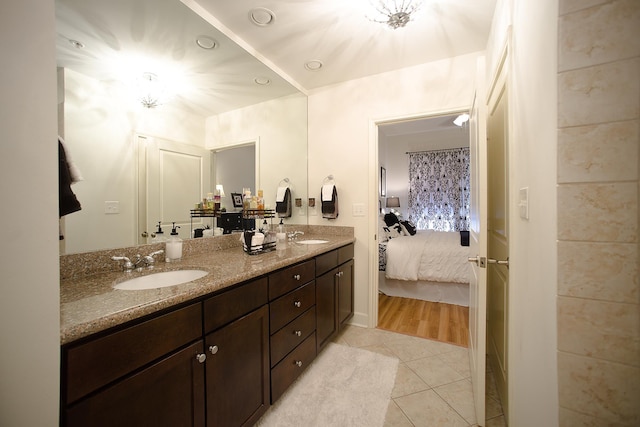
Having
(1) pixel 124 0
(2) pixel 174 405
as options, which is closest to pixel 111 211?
(2) pixel 174 405

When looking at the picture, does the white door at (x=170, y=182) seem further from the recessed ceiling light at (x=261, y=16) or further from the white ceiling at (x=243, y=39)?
the recessed ceiling light at (x=261, y=16)

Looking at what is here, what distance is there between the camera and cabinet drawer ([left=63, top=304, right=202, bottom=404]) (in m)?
0.64

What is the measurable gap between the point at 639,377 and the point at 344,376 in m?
1.48

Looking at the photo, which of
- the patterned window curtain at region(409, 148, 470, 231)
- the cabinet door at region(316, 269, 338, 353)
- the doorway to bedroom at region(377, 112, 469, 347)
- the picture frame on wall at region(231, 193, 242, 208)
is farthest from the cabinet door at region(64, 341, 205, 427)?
the patterned window curtain at region(409, 148, 470, 231)

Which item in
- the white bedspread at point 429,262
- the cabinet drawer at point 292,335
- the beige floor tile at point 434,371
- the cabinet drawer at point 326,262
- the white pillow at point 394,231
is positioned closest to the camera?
the cabinet drawer at point 292,335

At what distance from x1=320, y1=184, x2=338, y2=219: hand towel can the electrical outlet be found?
162cm

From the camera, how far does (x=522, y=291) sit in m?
0.98

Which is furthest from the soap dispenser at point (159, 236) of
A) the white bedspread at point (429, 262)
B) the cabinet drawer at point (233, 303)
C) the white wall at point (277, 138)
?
the white bedspread at point (429, 262)

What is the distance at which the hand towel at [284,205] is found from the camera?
253cm

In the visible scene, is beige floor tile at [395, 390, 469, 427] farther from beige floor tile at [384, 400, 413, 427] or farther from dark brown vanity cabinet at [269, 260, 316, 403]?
dark brown vanity cabinet at [269, 260, 316, 403]

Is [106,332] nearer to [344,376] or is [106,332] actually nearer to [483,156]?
[344,376]

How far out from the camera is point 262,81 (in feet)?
7.29

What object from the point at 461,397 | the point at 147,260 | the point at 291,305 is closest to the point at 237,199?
the point at 147,260

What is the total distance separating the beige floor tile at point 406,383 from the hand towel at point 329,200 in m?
1.40
